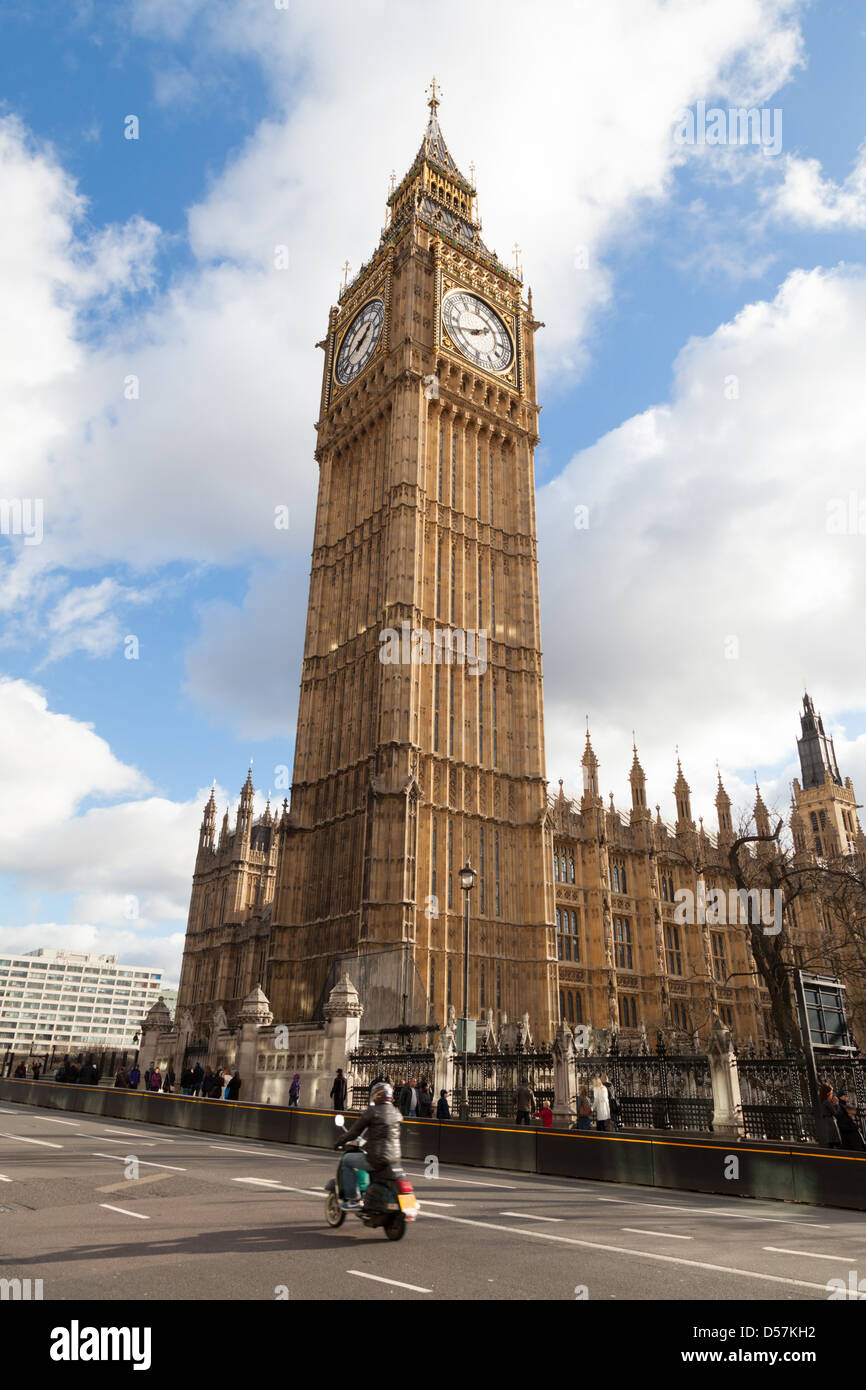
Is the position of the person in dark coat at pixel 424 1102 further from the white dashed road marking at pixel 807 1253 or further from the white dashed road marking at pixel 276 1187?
the white dashed road marking at pixel 807 1253

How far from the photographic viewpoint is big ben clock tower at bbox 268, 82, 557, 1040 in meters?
37.3

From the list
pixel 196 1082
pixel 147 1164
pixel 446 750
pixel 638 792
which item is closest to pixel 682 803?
pixel 638 792

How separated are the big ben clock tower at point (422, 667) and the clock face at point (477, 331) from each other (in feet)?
0.44

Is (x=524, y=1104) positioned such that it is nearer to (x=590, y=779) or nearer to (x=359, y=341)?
(x=590, y=779)

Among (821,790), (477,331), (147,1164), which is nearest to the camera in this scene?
(147,1164)

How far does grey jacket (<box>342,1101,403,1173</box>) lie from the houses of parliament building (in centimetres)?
2332

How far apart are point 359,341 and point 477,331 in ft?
23.5

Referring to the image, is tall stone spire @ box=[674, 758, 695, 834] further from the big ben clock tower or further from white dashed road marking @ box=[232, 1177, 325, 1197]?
white dashed road marking @ box=[232, 1177, 325, 1197]

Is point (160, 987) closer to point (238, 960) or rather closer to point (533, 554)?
point (238, 960)

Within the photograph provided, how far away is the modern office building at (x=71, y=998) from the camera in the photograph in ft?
529

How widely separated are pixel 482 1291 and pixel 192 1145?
11970 mm

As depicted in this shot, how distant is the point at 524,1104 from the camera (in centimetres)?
1923

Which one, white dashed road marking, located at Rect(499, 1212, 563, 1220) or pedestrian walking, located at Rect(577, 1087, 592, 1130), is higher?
pedestrian walking, located at Rect(577, 1087, 592, 1130)

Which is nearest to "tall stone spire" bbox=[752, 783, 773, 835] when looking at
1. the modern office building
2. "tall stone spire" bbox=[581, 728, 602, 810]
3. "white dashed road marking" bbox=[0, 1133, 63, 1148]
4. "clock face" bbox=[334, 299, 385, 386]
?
"tall stone spire" bbox=[581, 728, 602, 810]
